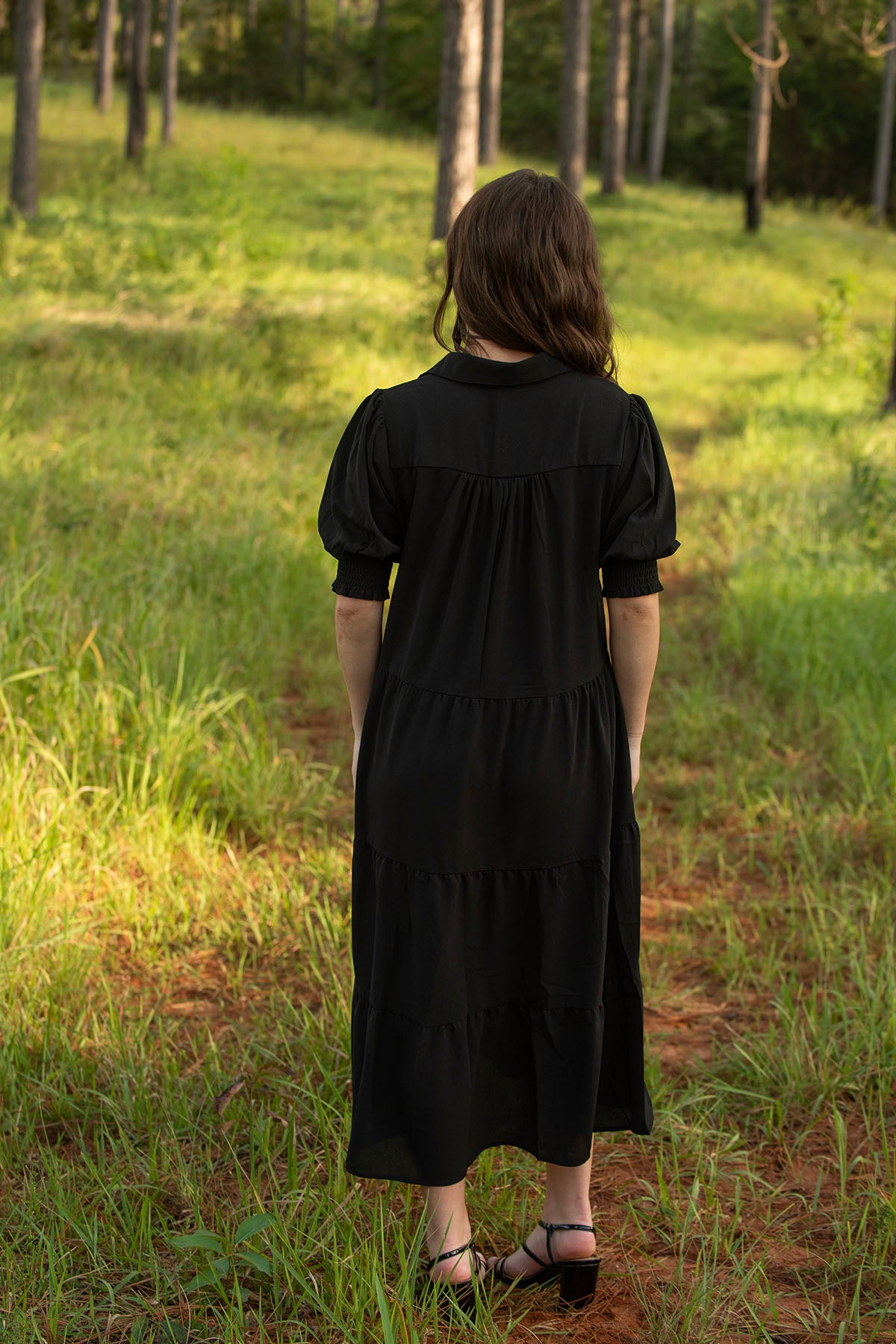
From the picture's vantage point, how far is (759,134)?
21625 millimetres

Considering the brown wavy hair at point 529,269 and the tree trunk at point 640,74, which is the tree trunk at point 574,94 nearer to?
the brown wavy hair at point 529,269

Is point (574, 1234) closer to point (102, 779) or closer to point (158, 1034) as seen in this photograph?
point (158, 1034)

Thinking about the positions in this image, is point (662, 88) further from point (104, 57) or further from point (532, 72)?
point (104, 57)

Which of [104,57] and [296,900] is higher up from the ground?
[104,57]

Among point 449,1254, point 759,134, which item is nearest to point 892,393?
point 449,1254

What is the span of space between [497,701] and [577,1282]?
1.21 m

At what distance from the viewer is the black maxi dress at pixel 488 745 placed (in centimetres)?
190

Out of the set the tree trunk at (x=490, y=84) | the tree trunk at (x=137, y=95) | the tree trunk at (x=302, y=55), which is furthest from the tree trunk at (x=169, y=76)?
the tree trunk at (x=302, y=55)

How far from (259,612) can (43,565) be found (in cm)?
104

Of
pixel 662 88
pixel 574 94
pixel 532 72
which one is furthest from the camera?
pixel 532 72

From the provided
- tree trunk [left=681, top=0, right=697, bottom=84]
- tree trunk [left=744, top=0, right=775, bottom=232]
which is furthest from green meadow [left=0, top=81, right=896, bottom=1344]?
tree trunk [left=681, top=0, right=697, bottom=84]

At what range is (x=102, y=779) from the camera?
399cm

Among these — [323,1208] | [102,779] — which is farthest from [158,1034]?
[102,779]

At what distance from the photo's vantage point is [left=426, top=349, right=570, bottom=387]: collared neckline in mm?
1874
